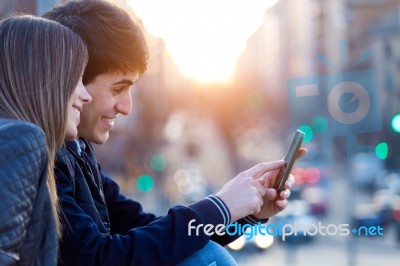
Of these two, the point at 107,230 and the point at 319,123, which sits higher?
the point at 107,230

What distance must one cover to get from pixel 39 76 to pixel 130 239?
0.57 metres

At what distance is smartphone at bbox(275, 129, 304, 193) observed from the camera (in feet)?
8.47

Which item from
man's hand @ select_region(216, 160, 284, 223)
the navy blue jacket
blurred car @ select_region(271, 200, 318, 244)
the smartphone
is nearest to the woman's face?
the navy blue jacket

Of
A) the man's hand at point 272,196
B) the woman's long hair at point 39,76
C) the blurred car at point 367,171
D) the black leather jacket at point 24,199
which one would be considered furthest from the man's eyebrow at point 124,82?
the blurred car at point 367,171

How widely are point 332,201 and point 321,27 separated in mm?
31868

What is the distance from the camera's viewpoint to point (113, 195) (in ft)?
9.76

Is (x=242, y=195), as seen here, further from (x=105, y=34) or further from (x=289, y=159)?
(x=105, y=34)

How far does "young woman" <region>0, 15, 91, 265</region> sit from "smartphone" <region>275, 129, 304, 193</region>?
74cm

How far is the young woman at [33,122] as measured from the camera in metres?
1.82

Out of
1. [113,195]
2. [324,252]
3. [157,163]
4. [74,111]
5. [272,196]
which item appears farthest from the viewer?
[157,163]

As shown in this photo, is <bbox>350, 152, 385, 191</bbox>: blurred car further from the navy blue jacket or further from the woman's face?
the woman's face

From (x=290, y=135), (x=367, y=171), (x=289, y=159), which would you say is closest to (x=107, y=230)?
(x=289, y=159)

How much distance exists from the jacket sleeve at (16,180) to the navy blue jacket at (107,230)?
366 mm

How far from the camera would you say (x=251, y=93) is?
2090 inches
